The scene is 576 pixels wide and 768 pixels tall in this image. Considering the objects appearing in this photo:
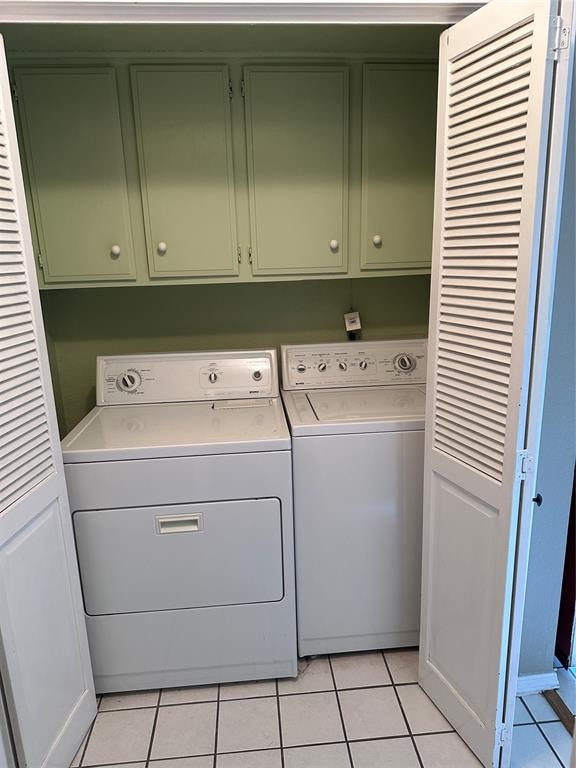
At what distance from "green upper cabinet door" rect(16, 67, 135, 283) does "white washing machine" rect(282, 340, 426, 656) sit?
94 cm

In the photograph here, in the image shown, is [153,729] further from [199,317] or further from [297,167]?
[297,167]

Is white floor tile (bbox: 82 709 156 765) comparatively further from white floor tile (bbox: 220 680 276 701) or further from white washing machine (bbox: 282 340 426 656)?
white washing machine (bbox: 282 340 426 656)

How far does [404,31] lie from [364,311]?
1089 millimetres

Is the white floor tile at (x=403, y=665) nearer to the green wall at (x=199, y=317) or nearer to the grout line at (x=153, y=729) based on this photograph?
the grout line at (x=153, y=729)

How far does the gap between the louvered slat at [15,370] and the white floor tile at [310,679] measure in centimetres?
116

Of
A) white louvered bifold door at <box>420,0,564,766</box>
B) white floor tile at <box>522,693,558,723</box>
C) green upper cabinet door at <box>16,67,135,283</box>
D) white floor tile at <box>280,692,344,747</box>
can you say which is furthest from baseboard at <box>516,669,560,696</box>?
green upper cabinet door at <box>16,67,135,283</box>

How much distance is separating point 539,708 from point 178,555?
4.33 ft

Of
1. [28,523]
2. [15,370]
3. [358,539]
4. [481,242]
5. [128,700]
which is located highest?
[481,242]

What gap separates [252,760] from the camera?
163cm

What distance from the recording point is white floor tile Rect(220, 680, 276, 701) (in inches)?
73.9

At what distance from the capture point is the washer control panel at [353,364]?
2305mm

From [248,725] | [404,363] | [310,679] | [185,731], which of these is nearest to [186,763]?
[185,731]

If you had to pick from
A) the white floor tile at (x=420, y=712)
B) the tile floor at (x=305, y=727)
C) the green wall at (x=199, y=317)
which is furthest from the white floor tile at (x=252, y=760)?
the green wall at (x=199, y=317)

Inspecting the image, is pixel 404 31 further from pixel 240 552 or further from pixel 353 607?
pixel 353 607
